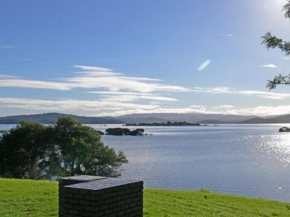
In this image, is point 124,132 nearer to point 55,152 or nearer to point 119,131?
point 119,131

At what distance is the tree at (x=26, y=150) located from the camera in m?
45.8

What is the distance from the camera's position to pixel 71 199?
669cm

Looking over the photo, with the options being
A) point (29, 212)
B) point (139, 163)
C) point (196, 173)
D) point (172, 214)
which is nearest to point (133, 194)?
point (172, 214)

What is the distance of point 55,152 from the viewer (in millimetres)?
49594

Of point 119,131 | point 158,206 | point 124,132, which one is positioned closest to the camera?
point 158,206

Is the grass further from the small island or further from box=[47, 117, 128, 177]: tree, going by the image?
the small island

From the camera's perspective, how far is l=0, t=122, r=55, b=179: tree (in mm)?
45844

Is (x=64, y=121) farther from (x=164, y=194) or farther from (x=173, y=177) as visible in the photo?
(x=164, y=194)

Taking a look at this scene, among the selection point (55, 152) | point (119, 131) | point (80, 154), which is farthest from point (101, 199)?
point (119, 131)

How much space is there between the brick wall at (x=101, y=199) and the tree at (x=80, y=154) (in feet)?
136

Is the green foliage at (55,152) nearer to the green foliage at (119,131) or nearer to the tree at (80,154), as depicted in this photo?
the tree at (80,154)

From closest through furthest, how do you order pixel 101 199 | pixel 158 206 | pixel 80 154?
1. pixel 101 199
2. pixel 158 206
3. pixel 80 154

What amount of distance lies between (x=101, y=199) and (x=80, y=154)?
4231 cm

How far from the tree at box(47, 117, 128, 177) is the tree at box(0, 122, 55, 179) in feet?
5.31
